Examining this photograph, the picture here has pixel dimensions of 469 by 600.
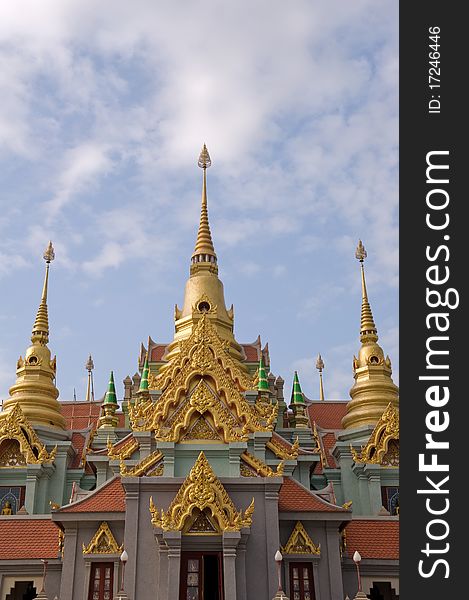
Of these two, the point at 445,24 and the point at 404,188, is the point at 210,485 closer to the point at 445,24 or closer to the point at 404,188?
the point at 404,188

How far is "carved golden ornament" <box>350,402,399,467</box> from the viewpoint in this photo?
1152 inches

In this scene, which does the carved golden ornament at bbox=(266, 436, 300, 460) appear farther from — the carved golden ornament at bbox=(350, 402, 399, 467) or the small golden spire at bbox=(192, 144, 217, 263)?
the small golden spire at bbox=(192, 144, 217, 263)

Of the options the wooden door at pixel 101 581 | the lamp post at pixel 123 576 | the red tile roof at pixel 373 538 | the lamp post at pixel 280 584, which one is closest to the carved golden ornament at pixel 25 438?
the wooden door at pixel 101 581

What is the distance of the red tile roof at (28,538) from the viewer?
22422 millimetres

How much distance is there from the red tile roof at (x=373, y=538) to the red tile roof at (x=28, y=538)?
772 cm

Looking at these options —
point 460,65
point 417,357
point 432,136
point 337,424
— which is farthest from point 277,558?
point 337,424

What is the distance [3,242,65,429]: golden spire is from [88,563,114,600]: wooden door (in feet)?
38.8

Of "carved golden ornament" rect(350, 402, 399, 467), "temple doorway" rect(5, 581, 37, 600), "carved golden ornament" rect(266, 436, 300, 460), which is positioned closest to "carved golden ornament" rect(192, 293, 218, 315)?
"carved golden ornament" rect(350, 402, 399, 467)

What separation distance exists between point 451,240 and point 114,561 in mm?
11255

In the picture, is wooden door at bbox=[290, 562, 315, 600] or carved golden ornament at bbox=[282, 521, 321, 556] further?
carved golden ornament at bbox=[282, 521, 321, 556]

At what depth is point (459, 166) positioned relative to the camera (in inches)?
573

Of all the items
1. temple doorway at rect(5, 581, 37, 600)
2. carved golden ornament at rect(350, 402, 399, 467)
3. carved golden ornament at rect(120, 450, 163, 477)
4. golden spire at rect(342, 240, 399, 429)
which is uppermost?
golden spire at rect(342, 240, 399, 429)

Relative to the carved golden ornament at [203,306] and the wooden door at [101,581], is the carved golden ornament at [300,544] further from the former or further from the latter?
the carved golden ornament at [203,306]

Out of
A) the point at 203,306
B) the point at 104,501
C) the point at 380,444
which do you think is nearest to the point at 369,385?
the point at 380,444
